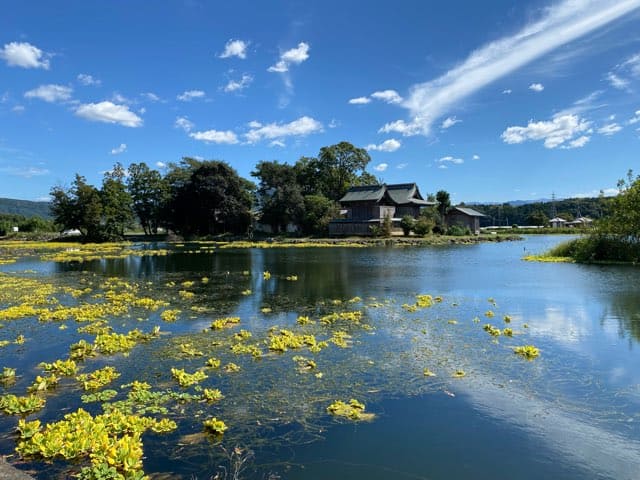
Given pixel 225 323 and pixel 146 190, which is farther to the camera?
pixel 146 190

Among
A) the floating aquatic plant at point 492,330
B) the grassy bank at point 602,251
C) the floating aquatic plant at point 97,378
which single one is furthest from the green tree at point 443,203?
the floating aquatic plant at point 97,378

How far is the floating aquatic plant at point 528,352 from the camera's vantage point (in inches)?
410

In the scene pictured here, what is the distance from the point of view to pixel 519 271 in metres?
27.5

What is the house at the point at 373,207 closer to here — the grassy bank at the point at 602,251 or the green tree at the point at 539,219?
the grassy bank at the point at 602,251

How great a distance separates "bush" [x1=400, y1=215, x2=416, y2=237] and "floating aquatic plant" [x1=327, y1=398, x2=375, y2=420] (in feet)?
189

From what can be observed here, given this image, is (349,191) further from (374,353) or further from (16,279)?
(374,353)

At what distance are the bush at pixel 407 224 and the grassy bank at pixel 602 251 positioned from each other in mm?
28797

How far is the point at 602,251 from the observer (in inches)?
1297

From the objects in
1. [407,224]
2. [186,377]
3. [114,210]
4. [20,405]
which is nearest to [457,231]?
[407,224]

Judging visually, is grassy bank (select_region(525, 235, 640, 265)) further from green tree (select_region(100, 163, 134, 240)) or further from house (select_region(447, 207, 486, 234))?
green tree (select_region(100, 163, 134, 240))

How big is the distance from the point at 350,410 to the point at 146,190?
244ft

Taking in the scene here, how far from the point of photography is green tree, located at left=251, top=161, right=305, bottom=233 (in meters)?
67.9

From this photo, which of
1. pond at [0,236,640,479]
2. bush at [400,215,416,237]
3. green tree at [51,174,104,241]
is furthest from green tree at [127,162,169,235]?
pond at [0,236,640,479]

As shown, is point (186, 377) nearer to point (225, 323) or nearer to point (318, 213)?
point (225, 323)
